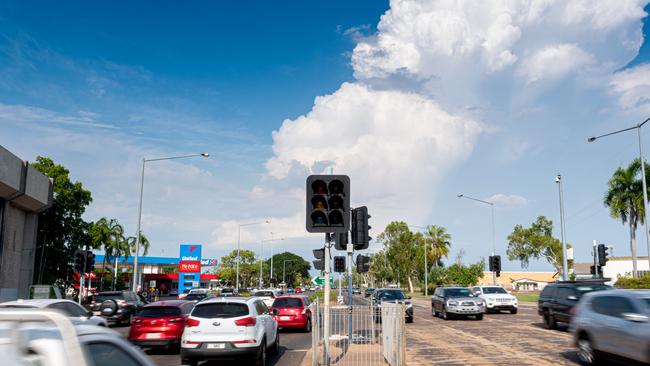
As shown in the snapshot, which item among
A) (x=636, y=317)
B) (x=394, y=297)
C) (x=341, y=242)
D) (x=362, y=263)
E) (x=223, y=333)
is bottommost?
(x=223, y=333)

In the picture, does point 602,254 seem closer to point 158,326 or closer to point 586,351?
point 586,351


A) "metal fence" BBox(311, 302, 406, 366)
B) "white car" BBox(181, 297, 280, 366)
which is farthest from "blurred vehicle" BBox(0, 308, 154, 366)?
"white car" BBox(181, 297, 280, 366)

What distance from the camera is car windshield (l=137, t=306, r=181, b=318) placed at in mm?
16109

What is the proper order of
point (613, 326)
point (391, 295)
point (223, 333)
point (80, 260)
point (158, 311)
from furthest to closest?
point (391, 295)
point (80, 260)
point (158, 311)
point (223, 333)
point (613, 326)

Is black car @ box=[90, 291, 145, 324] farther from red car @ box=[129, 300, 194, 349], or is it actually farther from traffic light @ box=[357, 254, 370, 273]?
traffic light @ box=[357, 254, 370, 273]

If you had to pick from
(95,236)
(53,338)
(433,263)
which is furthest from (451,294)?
(433,263)

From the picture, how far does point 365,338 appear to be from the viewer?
47.1 feet

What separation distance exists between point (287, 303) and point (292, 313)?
667mm

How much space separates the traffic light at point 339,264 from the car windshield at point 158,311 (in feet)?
32.5

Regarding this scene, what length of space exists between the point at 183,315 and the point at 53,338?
47.2 ft

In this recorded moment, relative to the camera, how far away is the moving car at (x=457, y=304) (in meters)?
27.4

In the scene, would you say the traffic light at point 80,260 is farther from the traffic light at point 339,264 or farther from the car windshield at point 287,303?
the traffic light at point 339,264

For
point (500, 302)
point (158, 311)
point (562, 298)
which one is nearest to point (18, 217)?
point (158, 311)

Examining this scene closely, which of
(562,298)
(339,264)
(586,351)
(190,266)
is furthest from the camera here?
(190,266)
